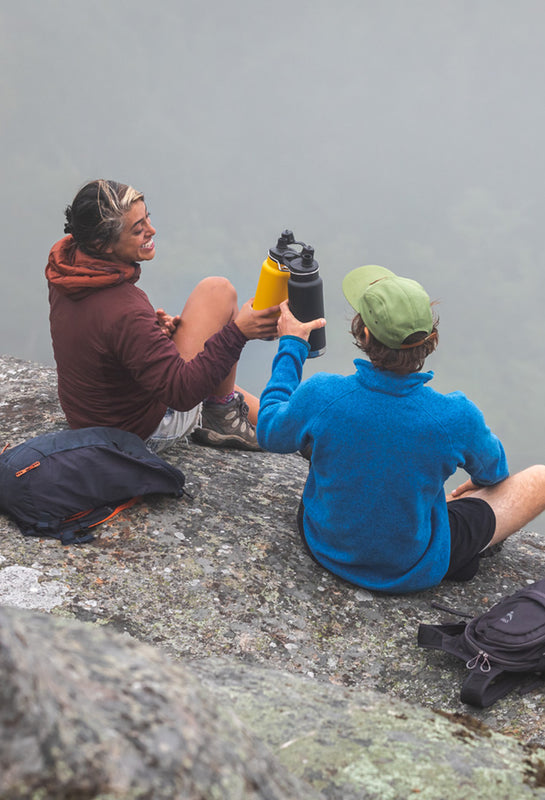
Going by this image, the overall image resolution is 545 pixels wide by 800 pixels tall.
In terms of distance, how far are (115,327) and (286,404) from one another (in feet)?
3.61

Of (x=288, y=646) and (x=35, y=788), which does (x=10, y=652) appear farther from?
(x=288, y=646)

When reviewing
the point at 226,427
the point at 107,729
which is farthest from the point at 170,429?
the point at 107,729

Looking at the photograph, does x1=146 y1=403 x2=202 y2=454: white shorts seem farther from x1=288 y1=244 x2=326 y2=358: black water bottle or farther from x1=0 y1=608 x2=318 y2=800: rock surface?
x1=0 y1=608 x2=318 y2=800: rock surface

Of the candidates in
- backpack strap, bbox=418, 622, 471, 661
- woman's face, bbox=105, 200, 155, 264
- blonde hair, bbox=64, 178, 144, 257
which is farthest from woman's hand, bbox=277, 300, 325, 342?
backpack strap, bbox=418, 622, 471, 661

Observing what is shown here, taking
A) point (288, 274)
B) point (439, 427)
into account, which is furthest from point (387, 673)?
point (288, 274)

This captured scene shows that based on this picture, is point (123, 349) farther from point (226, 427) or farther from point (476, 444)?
point (476, 444)

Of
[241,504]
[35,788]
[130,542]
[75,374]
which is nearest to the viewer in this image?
[35,788]

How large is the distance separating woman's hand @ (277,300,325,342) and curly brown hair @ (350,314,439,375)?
65 centimetres

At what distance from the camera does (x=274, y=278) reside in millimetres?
4117

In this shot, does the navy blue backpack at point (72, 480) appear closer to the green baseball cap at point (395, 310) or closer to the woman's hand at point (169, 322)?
the woman's hand at point (169, 322)

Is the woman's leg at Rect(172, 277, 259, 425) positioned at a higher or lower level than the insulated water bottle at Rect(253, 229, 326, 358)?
lower

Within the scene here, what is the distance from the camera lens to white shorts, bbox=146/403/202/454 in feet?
16.4

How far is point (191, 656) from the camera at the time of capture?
322cm

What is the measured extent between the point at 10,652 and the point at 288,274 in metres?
3.10
